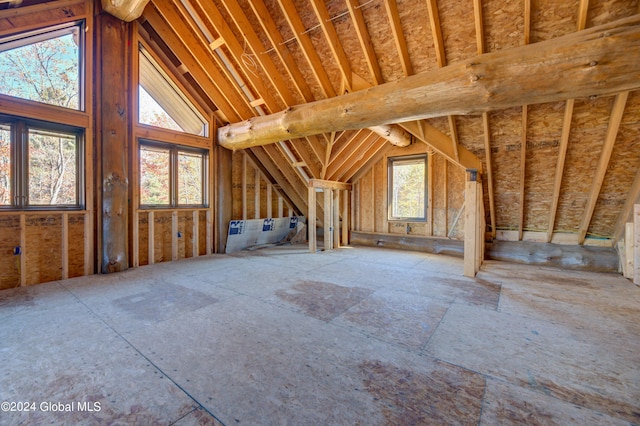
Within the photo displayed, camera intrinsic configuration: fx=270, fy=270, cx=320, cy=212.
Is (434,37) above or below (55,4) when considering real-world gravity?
below

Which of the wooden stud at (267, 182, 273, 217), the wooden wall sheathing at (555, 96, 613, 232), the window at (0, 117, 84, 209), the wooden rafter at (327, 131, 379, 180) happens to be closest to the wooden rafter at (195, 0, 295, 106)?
the wooden rafter at (327, 131, 379, 180)

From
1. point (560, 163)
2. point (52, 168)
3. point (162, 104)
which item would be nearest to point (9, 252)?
point (52, 168)

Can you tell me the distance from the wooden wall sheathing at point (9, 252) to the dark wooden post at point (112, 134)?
89 centimetres

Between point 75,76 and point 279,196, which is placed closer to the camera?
point 75,76

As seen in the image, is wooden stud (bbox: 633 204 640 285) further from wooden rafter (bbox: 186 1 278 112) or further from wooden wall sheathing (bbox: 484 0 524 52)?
wooden rafter (bbox: 186 1 278 112)

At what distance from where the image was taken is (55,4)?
12.3ft

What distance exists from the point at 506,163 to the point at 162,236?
249 inches

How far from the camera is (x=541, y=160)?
429cm

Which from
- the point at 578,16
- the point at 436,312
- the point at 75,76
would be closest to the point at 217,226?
the point at 75,76

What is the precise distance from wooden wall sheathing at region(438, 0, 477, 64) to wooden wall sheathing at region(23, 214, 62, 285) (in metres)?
5.80

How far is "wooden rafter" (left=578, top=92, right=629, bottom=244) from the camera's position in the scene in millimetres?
3209

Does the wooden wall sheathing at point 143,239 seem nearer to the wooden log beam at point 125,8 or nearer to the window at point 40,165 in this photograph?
the window at point 40,165

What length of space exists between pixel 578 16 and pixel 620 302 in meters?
3.14

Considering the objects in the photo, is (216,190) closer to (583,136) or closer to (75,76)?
(75,76)
